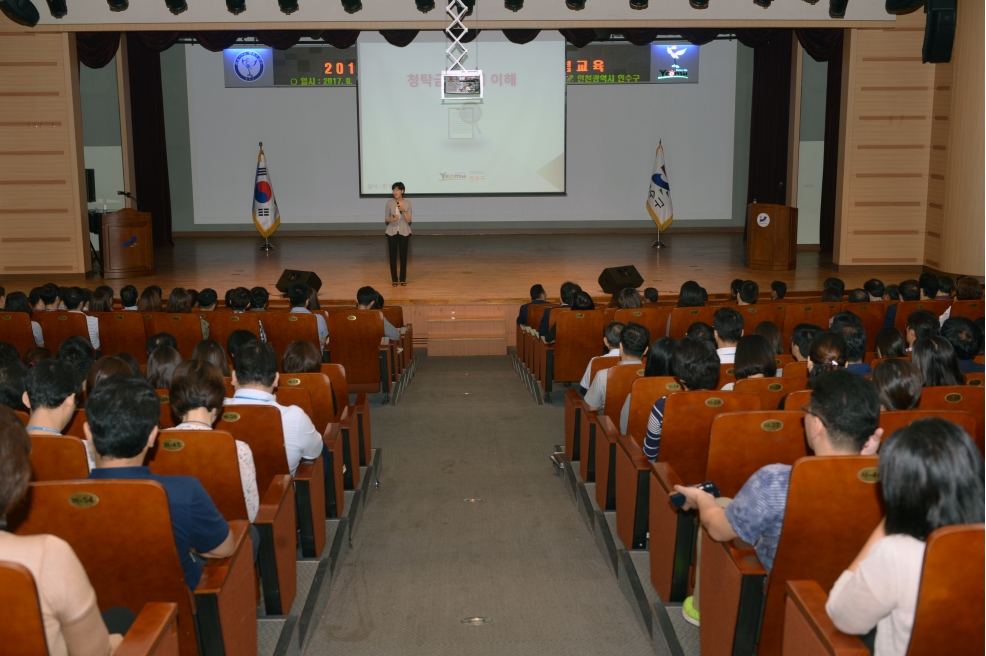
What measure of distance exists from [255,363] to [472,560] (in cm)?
114

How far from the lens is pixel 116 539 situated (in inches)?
76.3

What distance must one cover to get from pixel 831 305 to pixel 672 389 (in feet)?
9.73

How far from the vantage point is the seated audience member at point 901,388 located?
9.43ft

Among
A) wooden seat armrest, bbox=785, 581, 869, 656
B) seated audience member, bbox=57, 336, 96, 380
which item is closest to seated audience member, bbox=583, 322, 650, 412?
Result: wooden seat armrest, bbox=785, 581, 869, 656

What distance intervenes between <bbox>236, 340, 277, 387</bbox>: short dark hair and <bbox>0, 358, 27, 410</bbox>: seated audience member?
2.41ft

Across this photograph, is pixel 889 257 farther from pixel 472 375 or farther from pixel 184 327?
pixel 184 327

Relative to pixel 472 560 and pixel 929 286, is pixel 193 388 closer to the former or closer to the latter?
pixel 472 560

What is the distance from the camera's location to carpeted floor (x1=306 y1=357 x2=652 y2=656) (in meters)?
2.83

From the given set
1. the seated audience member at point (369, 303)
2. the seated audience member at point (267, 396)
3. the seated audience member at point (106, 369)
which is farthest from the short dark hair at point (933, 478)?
the seated audience member at point (369, 303)

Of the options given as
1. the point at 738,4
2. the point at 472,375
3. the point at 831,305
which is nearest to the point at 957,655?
the point at 831,305

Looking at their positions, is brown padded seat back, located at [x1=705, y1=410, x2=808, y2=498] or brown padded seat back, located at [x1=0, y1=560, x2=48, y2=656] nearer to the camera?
brown padded seat back, located at [x1=0, y1=560, x2=48, y2=656]

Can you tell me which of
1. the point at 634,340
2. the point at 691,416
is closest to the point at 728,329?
the point at 634,340

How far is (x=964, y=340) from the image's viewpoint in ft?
13.4

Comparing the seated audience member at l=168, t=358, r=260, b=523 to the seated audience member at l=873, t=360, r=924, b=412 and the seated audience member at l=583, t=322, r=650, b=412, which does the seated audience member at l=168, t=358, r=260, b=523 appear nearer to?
the seated audience member at l=583, t=322, r=650, b=412
